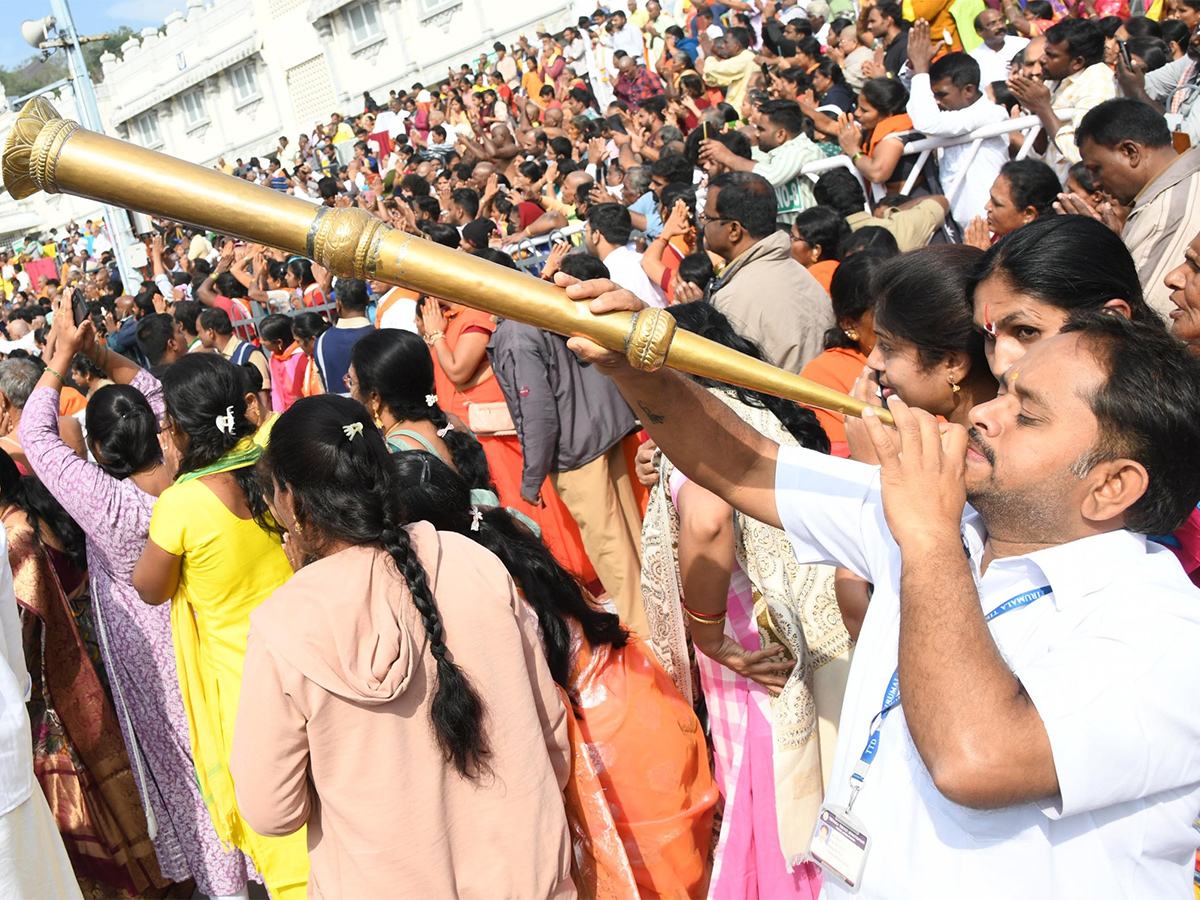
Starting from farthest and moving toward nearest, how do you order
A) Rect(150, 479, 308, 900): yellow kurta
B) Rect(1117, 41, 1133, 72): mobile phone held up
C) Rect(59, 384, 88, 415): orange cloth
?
Rect(59, 384, 88, 415): orange cloth → Rect(1117, 41, 1133, 72): mobile phone held up → Rect(150, 479, 308, 900): yellow kurta

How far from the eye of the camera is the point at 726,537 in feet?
8.09

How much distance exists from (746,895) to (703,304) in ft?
5.58

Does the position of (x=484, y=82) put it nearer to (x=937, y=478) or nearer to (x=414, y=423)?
(x=414, y=423)

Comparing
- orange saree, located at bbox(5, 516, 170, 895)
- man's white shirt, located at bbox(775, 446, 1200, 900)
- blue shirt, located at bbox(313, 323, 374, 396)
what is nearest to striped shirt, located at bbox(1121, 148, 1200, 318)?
man's white shirt, located at bbox(775, 446, 1200, 900)

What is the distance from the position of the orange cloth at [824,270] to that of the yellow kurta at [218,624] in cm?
→ 290

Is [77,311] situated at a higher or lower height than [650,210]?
higher

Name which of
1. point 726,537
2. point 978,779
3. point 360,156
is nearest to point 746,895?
point 726,537

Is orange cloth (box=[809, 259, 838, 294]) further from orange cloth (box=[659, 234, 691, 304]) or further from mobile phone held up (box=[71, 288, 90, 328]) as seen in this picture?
mobile phone held up (box=[71, 288, 90, 328])

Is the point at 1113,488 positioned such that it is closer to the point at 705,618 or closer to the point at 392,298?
the point at 705,618

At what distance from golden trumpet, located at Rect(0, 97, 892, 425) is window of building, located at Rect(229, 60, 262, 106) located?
1523 inches

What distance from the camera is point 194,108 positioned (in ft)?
128

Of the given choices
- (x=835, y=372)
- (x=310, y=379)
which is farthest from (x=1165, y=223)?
(x=310, y=379)

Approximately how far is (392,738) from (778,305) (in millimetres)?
2748

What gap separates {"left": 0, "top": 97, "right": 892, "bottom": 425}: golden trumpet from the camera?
139 cm
